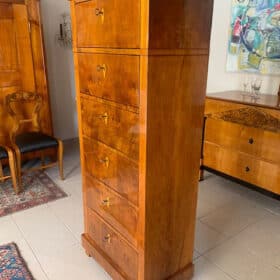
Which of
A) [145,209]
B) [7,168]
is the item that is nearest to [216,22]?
[145,209]

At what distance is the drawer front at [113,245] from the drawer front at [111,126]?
52 cm

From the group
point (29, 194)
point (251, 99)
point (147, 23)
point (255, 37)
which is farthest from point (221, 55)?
point (29, 194)

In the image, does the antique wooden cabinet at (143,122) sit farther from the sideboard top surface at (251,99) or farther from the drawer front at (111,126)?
the sideboard top surface at (251,99)

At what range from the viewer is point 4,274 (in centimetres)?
168

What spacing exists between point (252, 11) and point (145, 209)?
7.42 feet

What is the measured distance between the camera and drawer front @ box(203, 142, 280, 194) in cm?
221

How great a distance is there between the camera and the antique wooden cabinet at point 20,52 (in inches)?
108

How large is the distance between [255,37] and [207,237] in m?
1.88

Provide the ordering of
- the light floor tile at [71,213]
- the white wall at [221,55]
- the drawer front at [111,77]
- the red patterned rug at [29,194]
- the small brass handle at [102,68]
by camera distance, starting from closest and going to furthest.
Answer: the drawer front at [111,77]
the small brass handle at [102,68]
the light floor tile at [71,213]
the red patterned rug at [29,194]
the white wall at [221,55]

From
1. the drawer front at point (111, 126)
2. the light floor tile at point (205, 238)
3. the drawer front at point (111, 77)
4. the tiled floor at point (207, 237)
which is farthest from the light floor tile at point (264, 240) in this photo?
the drawer front at point (111, 77)

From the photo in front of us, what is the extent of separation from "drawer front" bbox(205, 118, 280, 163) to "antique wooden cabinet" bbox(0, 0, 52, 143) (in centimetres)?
185

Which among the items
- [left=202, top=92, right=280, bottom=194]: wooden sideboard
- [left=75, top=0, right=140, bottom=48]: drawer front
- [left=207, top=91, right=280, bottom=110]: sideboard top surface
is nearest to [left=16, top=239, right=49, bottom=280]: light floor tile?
[left=75, top=0, right=140, bottom=48]: drawer front

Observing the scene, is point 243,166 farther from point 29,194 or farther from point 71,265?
point 29,194

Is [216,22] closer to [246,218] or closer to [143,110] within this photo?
[246,218]
